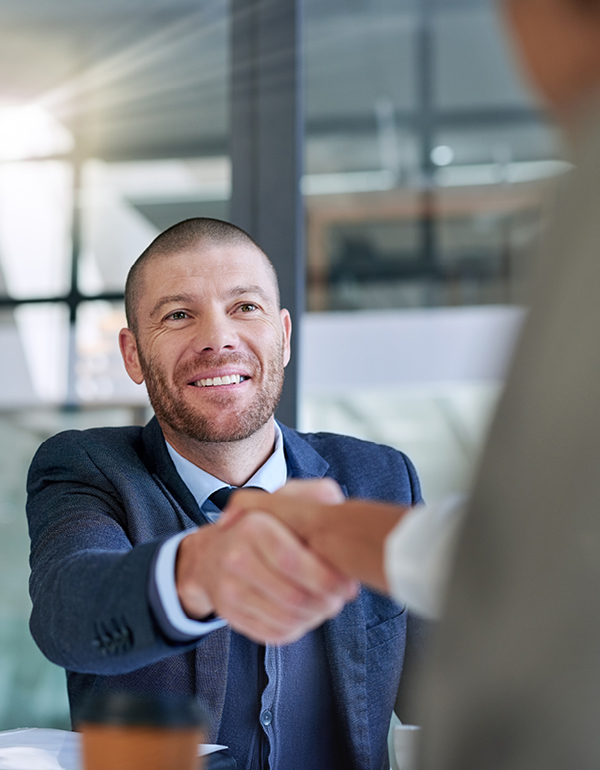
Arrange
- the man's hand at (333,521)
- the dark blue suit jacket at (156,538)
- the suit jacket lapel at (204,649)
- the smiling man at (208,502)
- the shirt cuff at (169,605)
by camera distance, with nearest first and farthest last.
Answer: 1. the man's hand at (333,521)
2. the shirt cuff at (169,605)
3. the smiling man at (208,502)
4. the dark blue suit jacket at (156,538)
5. the suit jacket lapel at (204,649)

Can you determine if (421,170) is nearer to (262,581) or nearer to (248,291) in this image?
(248,291)

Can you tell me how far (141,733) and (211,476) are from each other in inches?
39.1

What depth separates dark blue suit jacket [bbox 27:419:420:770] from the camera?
1.14 meters

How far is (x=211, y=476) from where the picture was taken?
150 centimetres

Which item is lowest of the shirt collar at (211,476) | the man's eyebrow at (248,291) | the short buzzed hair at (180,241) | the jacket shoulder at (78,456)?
the shirt collar at (211,476)

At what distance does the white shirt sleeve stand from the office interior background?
131 cm

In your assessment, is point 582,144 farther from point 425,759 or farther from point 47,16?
point 47,16

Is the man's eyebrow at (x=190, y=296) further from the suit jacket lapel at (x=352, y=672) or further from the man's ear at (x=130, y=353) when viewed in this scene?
the suit jacket lapel at (x=352, y=672)

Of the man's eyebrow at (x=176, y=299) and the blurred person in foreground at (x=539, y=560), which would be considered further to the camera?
the man's eyebrow at (x=176, y=299)

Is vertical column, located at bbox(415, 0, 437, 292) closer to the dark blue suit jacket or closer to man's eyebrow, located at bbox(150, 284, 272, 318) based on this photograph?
man's eyebrow, located at bbox(150, 284, 272, 318)

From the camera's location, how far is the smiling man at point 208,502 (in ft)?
3.37

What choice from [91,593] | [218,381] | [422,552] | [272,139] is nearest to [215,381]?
[218,381]

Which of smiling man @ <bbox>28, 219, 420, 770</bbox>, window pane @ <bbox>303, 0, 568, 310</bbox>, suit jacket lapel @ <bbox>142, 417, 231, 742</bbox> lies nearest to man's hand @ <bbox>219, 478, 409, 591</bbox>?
smiling man @ <bbox>28, 219, 420, 770</bbox>

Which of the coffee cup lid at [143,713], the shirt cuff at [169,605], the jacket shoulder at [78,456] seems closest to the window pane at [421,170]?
the jacket shoulder at [78,456]
